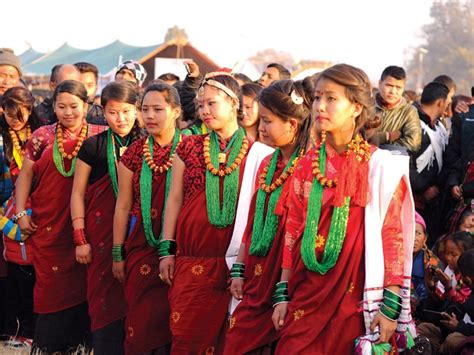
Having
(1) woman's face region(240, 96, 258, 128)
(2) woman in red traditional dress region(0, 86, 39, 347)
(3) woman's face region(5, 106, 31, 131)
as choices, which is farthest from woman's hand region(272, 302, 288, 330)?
(3) woman's face region(5, 106, 31, 131)

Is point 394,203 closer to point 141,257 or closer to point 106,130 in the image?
point 141,257

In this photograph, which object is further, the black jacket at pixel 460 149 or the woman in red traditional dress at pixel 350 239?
the black jacket at pixel 460 149

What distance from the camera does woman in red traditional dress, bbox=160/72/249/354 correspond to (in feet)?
18.3

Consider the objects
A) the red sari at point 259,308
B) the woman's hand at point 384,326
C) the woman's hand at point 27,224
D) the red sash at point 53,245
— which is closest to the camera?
the woman's hand at point 384,326

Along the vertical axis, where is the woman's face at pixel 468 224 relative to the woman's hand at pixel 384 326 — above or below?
below

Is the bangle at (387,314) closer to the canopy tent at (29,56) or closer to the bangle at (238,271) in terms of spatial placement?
the bangle at (238,271)

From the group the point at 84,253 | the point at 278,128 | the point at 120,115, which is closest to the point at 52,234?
the point at 84,253

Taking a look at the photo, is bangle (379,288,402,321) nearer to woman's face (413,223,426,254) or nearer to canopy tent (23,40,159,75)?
woman's face (413,223,426,254)

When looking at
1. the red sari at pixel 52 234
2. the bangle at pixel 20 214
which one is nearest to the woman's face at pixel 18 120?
the red sari at pixel 52 234

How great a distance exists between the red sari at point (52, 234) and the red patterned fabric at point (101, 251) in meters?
0.42

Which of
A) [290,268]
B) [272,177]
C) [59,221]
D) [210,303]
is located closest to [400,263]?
[290,268]

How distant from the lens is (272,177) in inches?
201

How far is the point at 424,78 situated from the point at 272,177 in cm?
6799

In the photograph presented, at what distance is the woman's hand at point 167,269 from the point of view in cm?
570
